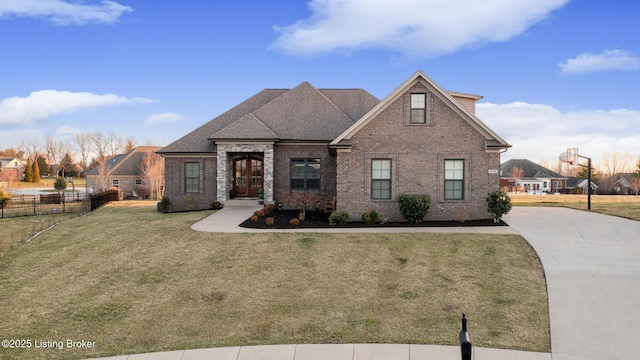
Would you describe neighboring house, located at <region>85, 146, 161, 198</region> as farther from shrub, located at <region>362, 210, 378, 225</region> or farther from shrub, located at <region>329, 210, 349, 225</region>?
shrub, located at <region>362, 210, 378, 225</region>

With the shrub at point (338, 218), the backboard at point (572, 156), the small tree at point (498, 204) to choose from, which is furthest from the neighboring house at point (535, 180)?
the shrub at point (338, 218)

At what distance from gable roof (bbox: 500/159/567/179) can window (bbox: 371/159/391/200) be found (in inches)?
2733

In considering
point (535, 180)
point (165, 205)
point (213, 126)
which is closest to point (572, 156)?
point (213, 126)

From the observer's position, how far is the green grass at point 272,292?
8633mm

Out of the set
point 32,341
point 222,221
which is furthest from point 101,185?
point 32,341

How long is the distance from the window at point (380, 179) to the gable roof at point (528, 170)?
69.4m

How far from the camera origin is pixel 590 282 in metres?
11.3

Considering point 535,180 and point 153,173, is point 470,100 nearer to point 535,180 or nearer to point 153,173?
point 153,173

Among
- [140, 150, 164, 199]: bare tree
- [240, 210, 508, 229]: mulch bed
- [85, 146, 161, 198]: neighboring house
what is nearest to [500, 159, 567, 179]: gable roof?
[140, 150, 164, 199]: bare tree

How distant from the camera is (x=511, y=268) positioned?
1220 cm

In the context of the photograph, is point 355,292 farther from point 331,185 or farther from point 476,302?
point 331,185

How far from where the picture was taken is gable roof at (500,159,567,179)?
259 ft

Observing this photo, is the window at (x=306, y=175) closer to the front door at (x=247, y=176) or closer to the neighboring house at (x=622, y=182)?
the front door at (x=247, y=176)

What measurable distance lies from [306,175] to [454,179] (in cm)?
850
